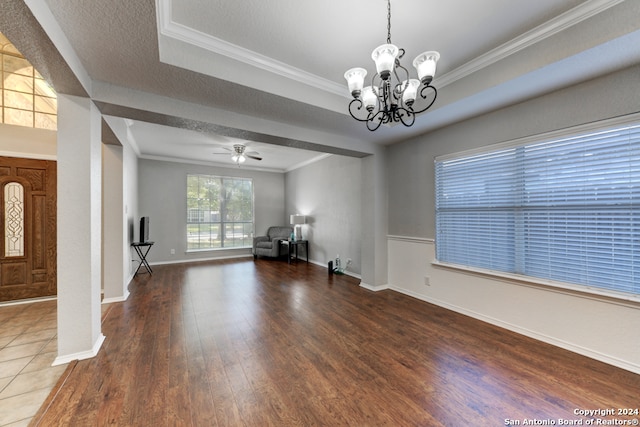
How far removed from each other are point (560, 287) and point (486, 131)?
1864 millimetres

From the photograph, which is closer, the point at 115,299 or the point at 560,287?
the point at 560,287

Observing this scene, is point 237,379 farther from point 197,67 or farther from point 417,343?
point 197,67

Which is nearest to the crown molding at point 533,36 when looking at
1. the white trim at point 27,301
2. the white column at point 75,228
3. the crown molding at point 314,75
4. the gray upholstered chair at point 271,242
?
the crown molding at point 314,75

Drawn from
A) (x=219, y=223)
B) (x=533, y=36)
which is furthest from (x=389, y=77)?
(x=219, y=223)

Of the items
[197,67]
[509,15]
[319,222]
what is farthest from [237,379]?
[319,222]

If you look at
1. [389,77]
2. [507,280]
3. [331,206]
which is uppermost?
[389,77]

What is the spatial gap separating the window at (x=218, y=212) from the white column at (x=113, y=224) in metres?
→ 3.12

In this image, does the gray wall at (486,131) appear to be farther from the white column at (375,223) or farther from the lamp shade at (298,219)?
the lamp shade at (298,219)

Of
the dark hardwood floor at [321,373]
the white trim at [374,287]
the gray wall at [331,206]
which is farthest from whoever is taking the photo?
the gray wall at [331,206]

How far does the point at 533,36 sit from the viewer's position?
6.90 feet

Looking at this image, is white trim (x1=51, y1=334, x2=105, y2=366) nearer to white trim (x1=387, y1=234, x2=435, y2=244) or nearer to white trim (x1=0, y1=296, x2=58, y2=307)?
white trim (x1=0, y1=296, x2=58, y2=307)

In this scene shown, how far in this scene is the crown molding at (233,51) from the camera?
1.93 metres

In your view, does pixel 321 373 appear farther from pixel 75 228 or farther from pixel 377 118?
pixel 377 118

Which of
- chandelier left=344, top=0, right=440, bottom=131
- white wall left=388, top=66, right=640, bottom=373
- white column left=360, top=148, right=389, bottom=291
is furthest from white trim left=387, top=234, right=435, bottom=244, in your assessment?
chandelier left=344, top=0, right=440, bottom=131
